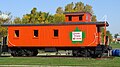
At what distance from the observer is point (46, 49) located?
3472 centimetres

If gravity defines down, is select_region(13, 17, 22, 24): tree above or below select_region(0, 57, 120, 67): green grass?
above

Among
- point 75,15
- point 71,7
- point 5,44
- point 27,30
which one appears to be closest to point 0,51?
point 5,44

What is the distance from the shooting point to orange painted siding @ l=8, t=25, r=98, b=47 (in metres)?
33.4

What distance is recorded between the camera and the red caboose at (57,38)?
33.4 metres

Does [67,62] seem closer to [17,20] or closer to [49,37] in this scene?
[49,37]

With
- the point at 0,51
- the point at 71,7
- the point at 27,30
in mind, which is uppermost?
the point at 71,7

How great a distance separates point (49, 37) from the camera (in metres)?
34.5

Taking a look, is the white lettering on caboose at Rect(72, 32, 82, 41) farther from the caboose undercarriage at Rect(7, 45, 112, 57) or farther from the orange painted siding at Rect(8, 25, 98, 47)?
the caboose undercarriage at Rect(7, 45, 112, 57)

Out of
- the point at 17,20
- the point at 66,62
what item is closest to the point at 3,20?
the point at 17,20

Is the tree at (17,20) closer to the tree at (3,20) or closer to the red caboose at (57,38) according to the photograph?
the tree at (3,20)

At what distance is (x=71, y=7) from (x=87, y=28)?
38.7m

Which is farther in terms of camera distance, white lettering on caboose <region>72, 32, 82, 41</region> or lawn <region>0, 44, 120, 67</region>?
white lettering on caboose <region>72, 32, 82, 41</region>

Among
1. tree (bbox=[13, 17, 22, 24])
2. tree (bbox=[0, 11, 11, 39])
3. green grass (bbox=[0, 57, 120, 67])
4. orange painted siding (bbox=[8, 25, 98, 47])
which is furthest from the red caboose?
tree (bbox=[13, 17, 22, 24])

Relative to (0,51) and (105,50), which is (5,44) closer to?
(0,51)
